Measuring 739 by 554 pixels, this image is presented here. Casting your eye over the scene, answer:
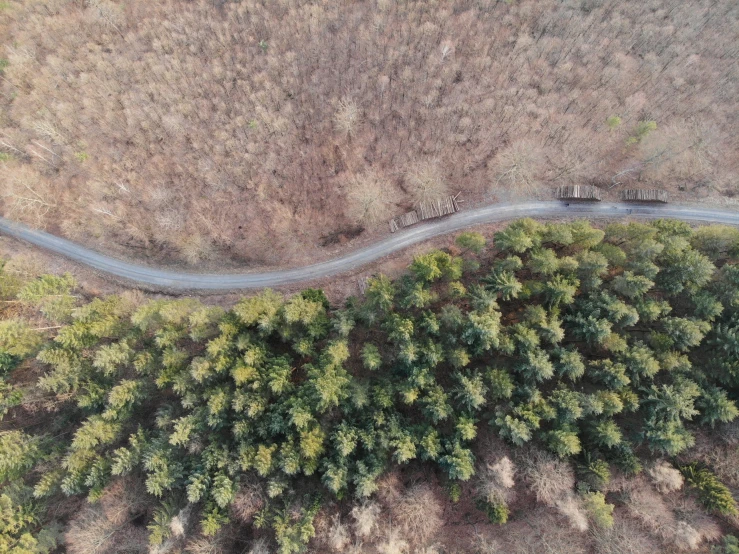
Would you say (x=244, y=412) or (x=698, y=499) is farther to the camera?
(x=244, y=412)

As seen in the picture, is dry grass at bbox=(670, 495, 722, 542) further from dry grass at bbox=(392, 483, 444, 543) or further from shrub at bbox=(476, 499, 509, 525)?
dry grass at bbox=(392, 483, 444, 543)

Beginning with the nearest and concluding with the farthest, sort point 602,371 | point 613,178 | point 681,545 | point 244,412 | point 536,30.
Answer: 1. point 681,545
2. point 602,371
3. point 244,412
4. point 613,178
5. point 536,30

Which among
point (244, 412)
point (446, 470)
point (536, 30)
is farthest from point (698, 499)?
point (536, 30)

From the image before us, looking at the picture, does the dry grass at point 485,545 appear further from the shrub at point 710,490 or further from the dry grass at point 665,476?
the shrub at point 710,490

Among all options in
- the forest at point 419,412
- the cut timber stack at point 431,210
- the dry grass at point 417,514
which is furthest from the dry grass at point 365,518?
the cut timber stack at point 431,210

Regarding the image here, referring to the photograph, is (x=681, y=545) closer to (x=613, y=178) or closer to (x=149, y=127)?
(x=613, y=178)

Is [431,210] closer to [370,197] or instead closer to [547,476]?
[370,197]

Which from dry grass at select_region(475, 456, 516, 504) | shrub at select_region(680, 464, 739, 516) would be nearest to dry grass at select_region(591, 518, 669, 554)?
shrub at select_region(680, 464, 739, 516)
